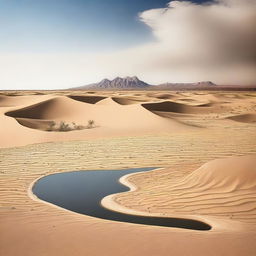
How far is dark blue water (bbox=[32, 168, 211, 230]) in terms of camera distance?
6.54 m

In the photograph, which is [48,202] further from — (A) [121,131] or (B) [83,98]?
(B) [83,98]

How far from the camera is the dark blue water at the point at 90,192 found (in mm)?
6539

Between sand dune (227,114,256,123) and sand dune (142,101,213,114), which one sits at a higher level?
sand dune (142,101,213,114)

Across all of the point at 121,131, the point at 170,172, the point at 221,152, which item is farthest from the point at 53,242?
the point at 121,131

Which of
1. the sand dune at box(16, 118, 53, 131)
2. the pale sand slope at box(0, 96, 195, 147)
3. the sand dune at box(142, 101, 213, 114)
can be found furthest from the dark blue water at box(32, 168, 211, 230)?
the sand dune at box(142, 101, 213, 114)

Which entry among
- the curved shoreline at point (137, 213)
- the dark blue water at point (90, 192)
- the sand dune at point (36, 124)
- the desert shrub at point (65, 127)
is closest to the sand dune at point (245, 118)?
the desert shrub at point (65, 127)

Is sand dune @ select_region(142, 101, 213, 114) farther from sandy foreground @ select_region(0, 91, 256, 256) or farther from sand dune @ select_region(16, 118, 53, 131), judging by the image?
sandy foreground @ select_region(0, 91, 256, 256)

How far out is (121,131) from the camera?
20266 mm

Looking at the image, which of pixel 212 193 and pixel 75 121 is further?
pixel 75 121

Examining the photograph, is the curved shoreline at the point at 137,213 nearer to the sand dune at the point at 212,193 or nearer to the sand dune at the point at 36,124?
the sand dune at the point at 212,193

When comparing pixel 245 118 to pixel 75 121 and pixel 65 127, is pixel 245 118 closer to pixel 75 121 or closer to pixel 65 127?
pixel 75 121

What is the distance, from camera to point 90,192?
8594 mm

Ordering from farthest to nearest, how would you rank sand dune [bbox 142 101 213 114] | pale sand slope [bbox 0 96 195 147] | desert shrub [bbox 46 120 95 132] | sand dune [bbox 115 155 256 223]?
sand dune [bbox 142 101 213 114]
desert shrub [bbox 46 120 95 132]
pale sand slope [bbox 0 96 195 147]
sand dune [bbox 115 155 256 223]

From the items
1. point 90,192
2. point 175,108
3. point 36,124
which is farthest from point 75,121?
point 90,192
